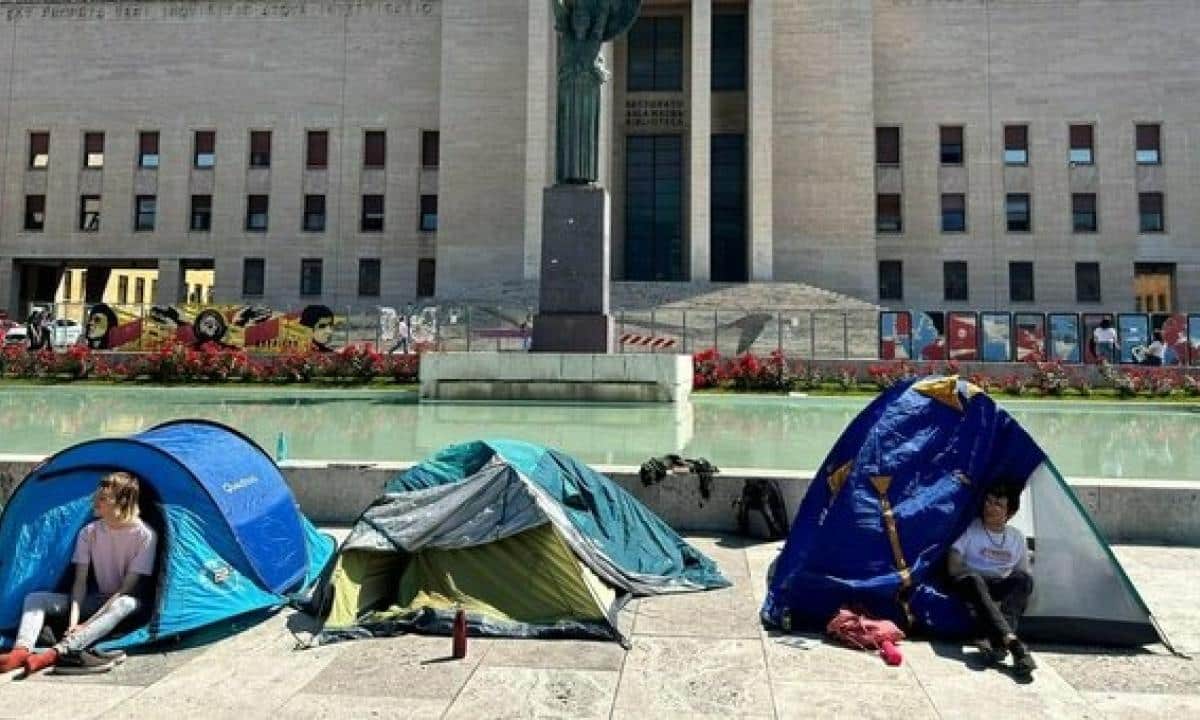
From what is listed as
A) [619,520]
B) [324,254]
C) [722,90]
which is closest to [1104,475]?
[619,520]

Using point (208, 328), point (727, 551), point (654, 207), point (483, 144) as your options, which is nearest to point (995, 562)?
point (727, 551)

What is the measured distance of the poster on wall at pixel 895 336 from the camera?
27609 mm

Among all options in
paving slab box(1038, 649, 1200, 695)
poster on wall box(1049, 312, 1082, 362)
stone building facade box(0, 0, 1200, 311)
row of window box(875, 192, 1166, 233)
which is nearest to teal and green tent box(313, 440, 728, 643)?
paving slab box(1038, 649, 1200, 695)

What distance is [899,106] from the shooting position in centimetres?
4519

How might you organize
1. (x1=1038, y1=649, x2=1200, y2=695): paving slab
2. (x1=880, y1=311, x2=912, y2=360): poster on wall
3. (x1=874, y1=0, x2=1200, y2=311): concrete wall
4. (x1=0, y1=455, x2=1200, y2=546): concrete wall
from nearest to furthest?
(x1=1038, y1=649, x2=1200, y2=695): paving slab < (x1=0, y1=455, x2=1200, y2=546): concrete wall < (x1=880, y1=311, x2=912, y2=360): poster on wall < (x1=874, y1=0, x2=1200, y2=311): concrete wall

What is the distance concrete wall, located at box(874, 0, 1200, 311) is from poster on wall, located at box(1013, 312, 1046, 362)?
57.5 ft

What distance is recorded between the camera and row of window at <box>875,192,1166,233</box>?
43.5m

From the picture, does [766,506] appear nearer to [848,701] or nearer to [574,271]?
[848,701]

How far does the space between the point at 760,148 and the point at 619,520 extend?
3672 centimetres

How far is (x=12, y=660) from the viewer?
446 centimetres

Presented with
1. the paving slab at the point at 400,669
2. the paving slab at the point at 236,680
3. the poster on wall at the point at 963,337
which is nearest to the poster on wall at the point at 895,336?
the poster on wall at the point at 963,337

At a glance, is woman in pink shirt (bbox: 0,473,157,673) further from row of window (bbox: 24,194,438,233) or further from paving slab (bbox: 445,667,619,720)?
row of window (bbox: 24,194,438,233)

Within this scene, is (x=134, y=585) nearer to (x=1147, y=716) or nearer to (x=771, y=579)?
(x=771, y=579)

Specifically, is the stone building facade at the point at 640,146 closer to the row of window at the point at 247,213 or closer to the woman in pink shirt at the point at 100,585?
the row of window at the point at 247,213
